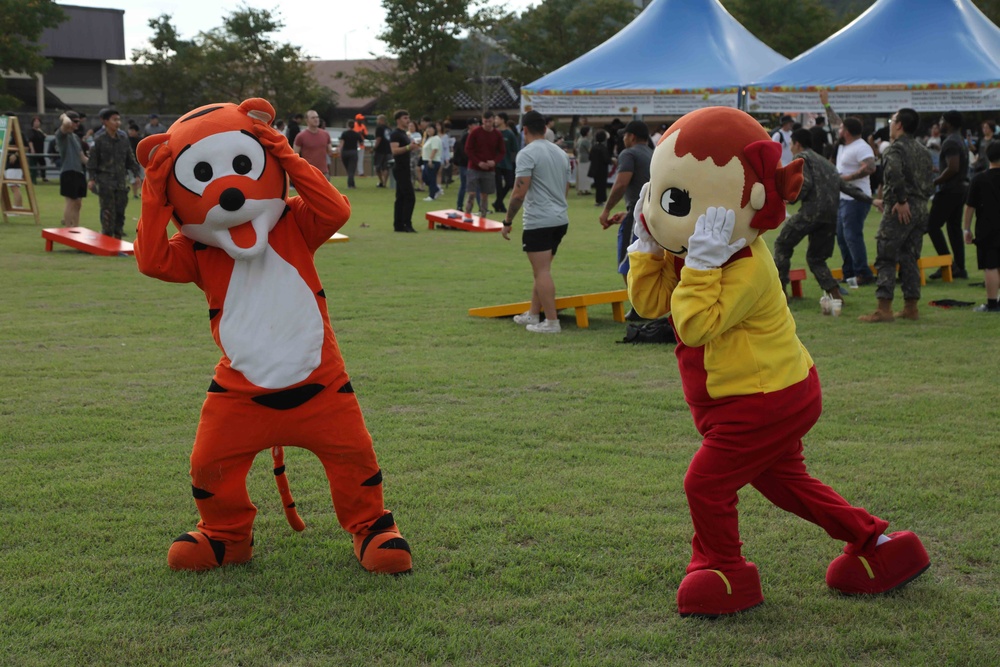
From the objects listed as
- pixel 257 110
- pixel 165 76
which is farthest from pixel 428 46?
pixel 257 110

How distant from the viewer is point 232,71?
46.4 m

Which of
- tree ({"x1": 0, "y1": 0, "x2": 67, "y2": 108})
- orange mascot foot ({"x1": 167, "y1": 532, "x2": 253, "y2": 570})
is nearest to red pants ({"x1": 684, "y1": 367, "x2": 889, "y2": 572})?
orange mascot foot ({"x1": 167, "y1": 532, "x2": 253, "y2": 570})

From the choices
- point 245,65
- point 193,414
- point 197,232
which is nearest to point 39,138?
→ point 245,65

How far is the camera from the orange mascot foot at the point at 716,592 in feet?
11.9

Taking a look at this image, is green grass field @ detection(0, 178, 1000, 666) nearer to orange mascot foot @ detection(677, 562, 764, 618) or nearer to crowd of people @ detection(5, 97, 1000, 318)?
orange mascot foot @ detection(677, 562, 764, 618)

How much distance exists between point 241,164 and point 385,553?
1680 millimetres

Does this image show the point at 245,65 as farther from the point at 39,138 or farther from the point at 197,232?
the point at 197,232

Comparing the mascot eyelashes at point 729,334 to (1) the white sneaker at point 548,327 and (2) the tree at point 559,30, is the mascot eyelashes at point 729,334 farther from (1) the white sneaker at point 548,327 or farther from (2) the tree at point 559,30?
(2) the tree at point 559,30

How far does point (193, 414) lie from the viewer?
20.9 ft

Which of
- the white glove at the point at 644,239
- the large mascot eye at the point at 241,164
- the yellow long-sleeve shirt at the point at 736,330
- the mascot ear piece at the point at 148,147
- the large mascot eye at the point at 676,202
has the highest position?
the mascot ear piece at the point at 148,147

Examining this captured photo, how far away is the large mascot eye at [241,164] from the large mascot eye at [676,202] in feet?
5.45

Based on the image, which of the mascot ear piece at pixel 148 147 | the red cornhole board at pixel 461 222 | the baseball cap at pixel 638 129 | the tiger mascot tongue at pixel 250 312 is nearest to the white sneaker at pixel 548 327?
the baseball cap at pixel 638 129

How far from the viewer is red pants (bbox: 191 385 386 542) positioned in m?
3.96

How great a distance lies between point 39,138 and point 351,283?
67.5 ft
